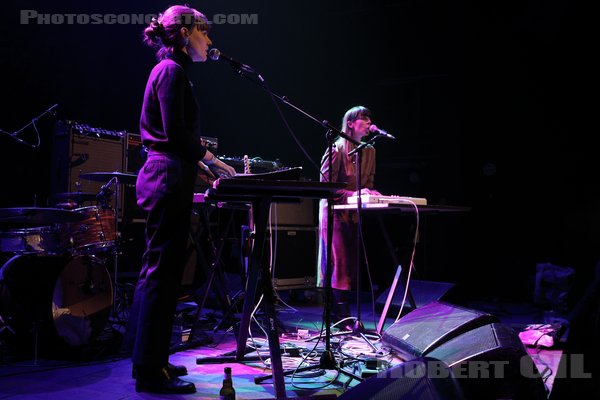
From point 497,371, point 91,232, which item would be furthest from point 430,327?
point 91,232

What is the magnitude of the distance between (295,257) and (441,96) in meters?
5.96

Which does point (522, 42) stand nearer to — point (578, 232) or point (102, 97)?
point (578, 232)

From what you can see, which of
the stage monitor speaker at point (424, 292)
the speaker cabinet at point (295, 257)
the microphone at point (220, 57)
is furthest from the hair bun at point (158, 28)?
the speaker cabinet at point (295, 257)

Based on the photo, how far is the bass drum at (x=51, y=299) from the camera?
3521 millimetres

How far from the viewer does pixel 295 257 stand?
6.80 metres

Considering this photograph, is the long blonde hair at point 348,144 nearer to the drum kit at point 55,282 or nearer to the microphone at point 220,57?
the microphone at point 220,57

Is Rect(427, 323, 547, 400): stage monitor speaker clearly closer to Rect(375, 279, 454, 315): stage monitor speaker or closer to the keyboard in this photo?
the keyboard

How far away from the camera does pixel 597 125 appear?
855 cm

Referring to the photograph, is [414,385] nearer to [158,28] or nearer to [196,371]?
[196,371]

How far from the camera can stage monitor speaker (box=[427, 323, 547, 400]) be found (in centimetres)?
202

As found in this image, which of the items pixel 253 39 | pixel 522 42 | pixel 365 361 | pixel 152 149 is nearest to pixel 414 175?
pixel 522 42

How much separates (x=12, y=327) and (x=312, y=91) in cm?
655

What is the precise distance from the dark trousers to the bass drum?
4.06 feet

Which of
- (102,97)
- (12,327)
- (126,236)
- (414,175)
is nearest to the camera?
(12,327)
